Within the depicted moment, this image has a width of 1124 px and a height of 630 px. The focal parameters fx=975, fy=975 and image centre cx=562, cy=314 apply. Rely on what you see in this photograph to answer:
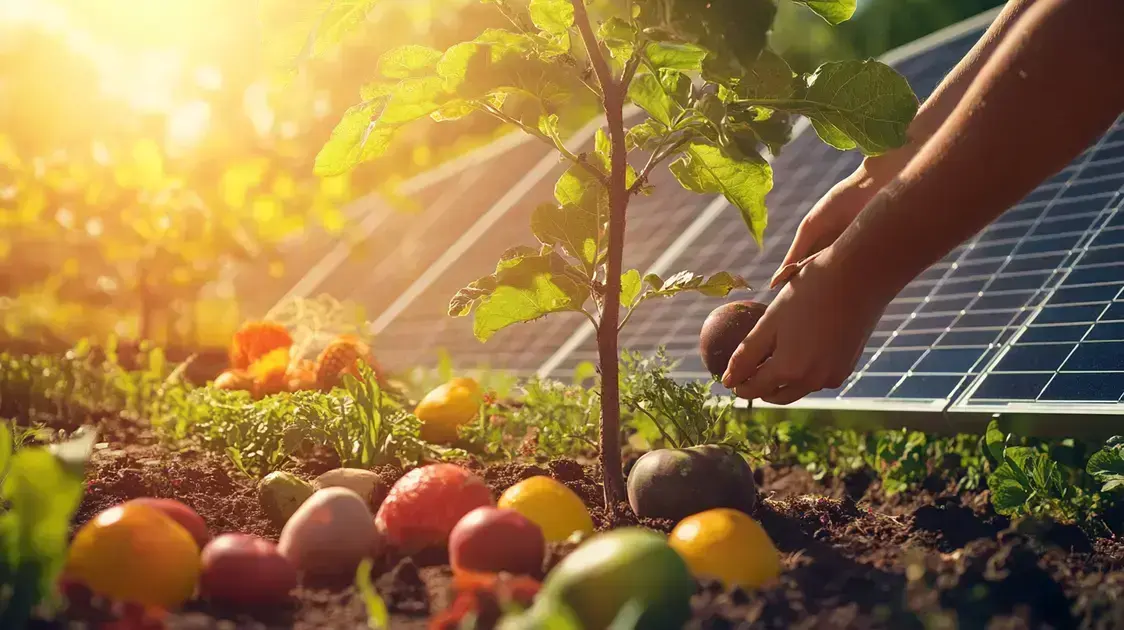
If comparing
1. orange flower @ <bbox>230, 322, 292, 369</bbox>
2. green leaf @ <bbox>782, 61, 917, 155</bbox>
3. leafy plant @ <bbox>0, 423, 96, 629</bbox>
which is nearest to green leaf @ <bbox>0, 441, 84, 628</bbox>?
leafy plant @ <bbox>0, 423, 96, 629</bbox>

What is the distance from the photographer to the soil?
1695 millimetres

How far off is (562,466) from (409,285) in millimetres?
4617

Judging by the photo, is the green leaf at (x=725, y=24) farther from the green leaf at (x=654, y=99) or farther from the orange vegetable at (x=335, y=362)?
the orange vegetable at (x=335, y=362)

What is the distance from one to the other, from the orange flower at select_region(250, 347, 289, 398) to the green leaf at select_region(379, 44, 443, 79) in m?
2.08

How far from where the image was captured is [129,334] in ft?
23.6

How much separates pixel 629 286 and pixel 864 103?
89 centimetres

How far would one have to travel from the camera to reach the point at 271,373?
4.38 metres

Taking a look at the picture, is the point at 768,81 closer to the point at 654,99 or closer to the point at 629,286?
the point at 654,99

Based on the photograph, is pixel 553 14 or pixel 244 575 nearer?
pixel 244 575

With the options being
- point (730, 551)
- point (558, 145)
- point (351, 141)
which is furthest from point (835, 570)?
point (351, 141)

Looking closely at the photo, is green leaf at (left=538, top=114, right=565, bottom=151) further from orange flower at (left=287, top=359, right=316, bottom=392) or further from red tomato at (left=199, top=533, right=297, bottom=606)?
orange flower at (left=287, top=359, right=316, bottom=392)

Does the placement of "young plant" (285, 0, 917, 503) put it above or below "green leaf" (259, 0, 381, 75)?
below

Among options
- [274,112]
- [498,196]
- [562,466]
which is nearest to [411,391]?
[562,466]

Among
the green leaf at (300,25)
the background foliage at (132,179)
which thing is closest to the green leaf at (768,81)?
the green leaf at (300,25)
